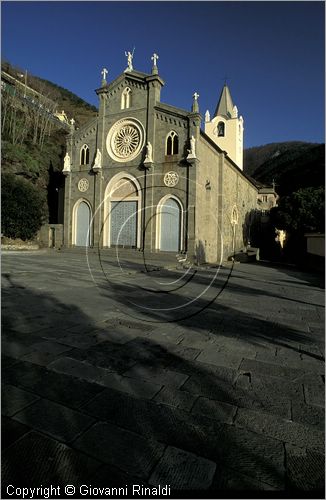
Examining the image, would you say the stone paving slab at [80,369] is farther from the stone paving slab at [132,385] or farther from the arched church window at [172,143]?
the arched church window at [172,143]

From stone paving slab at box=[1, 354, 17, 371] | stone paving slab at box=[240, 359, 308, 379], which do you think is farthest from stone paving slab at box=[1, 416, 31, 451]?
stone paving slab at box=[240, 359, 308, 379]

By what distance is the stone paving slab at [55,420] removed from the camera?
277 centimetres

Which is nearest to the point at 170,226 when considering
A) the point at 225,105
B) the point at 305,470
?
the point at 305,470

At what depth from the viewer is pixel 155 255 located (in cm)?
2691

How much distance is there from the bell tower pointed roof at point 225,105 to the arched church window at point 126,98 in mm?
22847

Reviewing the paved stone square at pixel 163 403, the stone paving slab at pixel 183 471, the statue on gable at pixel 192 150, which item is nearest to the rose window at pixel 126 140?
the statue on gable at pixel 192 150

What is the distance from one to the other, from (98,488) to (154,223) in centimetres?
2663

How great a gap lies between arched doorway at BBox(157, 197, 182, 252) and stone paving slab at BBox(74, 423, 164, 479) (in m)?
24.1

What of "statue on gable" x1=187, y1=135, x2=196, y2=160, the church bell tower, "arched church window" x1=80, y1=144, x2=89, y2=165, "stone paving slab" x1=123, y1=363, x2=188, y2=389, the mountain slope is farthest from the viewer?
the mountain slope

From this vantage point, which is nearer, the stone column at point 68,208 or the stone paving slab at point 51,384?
the stone paving slab at point 51,384

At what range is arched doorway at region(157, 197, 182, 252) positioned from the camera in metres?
27.0

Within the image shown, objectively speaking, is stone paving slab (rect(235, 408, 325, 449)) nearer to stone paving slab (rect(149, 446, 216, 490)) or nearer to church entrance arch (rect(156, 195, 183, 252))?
stone paving slab (rect(149, 446, 216, 490))

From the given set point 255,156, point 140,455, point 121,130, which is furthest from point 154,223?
point 255,156

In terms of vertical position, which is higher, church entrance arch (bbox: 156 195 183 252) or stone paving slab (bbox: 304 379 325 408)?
church entrance arch (bbox: 156 195 183 252)
